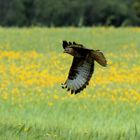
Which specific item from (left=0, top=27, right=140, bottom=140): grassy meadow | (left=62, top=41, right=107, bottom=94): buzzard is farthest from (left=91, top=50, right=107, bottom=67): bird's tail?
(left=0, top=27, right=140, bottom=140): grassy meadow

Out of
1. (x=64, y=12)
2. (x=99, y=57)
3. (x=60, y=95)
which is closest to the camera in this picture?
(x=99, y=57)

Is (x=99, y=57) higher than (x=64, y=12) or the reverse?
the reverse

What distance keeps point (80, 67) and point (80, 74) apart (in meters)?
0.05

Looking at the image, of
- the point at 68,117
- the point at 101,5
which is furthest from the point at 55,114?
the point at 101,5

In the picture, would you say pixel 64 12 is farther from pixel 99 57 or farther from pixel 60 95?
pixel 99 57

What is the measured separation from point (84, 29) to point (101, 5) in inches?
1326

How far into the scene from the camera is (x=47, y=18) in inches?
2291

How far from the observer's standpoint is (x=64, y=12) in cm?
5775

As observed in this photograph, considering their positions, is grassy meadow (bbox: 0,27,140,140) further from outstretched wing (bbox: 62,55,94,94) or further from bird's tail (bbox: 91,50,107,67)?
bird's tail (bbox: 91,50,107,67)

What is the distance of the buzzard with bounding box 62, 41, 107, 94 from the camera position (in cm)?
514

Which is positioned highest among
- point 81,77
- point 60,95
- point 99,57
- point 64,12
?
point 64,12

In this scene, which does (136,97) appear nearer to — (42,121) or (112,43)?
(42,121)

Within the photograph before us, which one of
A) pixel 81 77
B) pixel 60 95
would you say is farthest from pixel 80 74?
pixel 60 95

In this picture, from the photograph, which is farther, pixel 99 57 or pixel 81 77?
pixel 81 77
